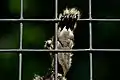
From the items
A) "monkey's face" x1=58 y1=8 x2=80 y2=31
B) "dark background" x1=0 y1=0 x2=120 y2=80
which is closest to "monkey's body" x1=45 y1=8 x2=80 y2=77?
"monkey's face" x1=58 y1=8 x2=80 y2=31

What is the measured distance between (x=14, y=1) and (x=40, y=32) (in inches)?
7.6

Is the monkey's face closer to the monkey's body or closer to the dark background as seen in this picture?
the monkey's body

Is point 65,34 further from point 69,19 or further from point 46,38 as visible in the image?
point 46,38

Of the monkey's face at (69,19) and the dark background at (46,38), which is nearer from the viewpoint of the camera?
the monkey's face at (69,19)

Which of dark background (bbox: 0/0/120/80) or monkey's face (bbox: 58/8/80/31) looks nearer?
monkey's face (bbox: 58/8/80/31)

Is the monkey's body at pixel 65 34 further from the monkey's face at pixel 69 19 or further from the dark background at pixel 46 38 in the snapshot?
the dark background at pixel 46 38

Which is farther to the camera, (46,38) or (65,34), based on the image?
(46,38)

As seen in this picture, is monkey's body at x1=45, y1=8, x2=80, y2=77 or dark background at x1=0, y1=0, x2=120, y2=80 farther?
dark background at x1=0, y1=0, x2=120, y2=80

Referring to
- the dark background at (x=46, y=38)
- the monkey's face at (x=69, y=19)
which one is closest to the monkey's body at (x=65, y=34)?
the monkey's face at (x=69, y=19)

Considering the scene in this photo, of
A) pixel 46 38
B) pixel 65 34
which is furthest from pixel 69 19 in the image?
pixel 46 38

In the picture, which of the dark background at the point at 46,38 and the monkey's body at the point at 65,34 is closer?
the monkey's body at the point at 65,34
